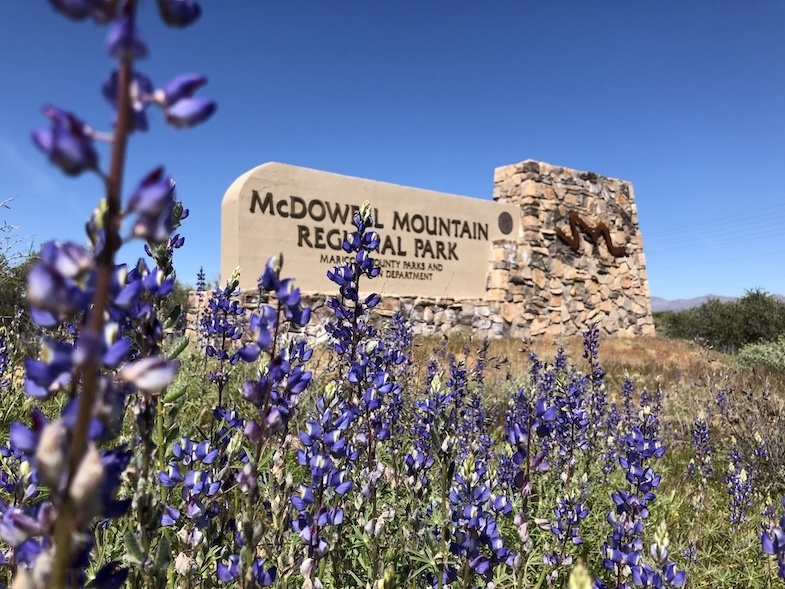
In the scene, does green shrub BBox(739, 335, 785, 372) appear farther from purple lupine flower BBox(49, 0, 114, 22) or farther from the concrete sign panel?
purple lupine flower BBox(49, 0, 114, 22)

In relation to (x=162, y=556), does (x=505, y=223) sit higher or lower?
higher

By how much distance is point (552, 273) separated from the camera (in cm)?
1672

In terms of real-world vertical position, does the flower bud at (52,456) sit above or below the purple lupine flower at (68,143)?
below

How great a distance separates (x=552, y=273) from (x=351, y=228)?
7018 mm

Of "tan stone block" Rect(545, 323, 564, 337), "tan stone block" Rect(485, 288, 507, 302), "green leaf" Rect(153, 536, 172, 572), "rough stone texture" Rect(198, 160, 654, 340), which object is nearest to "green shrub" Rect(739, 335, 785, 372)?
"rough stone texture" Rect(198, 160, 654, 340)

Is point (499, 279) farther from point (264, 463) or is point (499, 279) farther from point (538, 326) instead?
point (264, 463)

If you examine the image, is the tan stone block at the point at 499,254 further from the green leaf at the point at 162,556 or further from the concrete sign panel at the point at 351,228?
the green leaf at the point at 162,556

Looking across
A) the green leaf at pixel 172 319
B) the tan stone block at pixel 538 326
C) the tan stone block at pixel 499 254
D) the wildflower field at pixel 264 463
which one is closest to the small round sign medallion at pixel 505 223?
the tan stone block at pixel 499 254

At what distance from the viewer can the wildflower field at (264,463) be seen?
0.72 metres

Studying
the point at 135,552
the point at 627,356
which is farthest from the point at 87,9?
the point at 627,356

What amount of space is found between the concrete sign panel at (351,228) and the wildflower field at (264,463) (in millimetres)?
6077

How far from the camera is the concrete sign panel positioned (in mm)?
11359

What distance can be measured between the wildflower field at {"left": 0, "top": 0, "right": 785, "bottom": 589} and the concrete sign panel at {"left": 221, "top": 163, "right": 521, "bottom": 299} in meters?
6.08

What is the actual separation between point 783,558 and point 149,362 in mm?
2480
